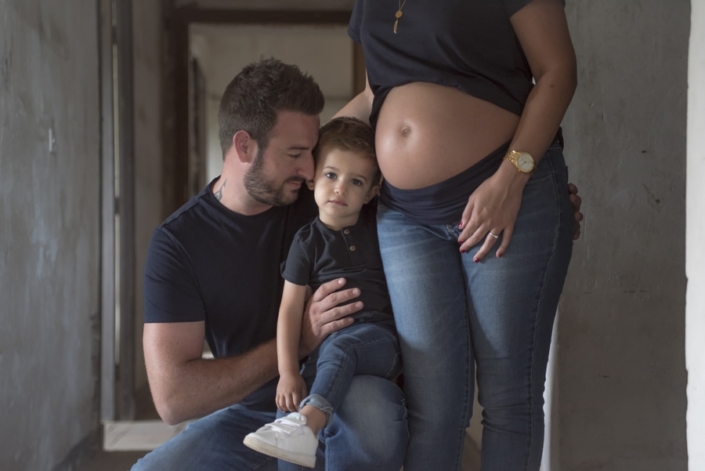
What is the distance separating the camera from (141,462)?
61.2 inches

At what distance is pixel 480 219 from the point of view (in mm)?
1229

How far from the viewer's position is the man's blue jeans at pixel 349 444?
127 centimetres

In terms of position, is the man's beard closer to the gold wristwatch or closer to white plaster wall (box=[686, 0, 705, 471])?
the gold wristwatch

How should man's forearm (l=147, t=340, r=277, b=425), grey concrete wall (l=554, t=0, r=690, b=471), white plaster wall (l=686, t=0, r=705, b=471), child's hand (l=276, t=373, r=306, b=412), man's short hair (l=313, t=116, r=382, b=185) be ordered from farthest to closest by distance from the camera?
1. grey concrete wall (l=554, t=0, r=690, b=471)
2. man's forearm (l=147, t=340, r=277, b=425)
3. man's short hair (l=313, t=116, r=382, b=185)
4. child's hand (l=276, t=373, r=306, b=412)
5. white plaster wall (l=686, t=0, r=705, b=471)

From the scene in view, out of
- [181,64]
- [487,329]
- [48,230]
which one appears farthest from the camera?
[181,64]

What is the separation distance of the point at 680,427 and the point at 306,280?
1139mm

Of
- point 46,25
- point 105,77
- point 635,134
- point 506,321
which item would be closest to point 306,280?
point 506,321

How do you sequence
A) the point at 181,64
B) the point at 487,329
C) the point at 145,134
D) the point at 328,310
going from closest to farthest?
the point at 487,329 → the point at 328,310 → the point at 145,134 → the point at 181,64

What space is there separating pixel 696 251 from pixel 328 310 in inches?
26.9

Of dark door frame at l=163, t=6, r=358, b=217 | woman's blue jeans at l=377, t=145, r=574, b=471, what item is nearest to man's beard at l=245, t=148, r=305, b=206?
woman's blue jeans at l=377, t=145, r=574, b=471

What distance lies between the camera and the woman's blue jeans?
1.24m

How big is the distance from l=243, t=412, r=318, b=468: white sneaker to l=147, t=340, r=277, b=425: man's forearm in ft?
1.39

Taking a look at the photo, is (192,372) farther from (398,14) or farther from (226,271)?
(398,14)

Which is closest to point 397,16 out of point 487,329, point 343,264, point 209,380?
point 343,264
